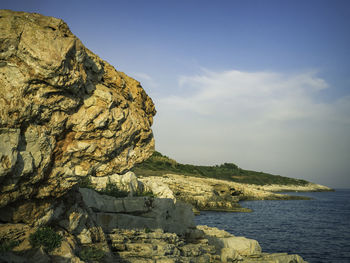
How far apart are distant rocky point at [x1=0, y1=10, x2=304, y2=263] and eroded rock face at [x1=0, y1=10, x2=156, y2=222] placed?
0.11 feet

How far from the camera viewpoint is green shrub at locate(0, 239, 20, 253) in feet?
28.8

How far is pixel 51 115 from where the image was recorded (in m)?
10.1

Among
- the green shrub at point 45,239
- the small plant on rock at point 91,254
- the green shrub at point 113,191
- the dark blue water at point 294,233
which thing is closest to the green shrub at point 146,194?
the green shrub at point 113,191

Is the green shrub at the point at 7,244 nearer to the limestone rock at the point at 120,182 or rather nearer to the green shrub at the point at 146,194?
the limestone rock at the point at 120,182

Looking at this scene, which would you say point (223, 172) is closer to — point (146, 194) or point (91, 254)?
point (146, 194)

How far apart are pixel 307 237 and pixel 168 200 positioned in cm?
2683

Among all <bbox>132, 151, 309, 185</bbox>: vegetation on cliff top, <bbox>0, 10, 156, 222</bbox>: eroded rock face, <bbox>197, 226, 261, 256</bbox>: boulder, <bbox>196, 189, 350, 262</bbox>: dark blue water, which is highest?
<bbox>0, 10, 156, 222</bbox>: eroded rock face

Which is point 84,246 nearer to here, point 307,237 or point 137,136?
point 137,136

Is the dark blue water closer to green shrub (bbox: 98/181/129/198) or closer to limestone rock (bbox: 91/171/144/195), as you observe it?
limestone rock (bbox: 91/171/144/195)

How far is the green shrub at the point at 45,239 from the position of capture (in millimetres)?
9827

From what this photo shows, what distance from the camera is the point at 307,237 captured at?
124 ft

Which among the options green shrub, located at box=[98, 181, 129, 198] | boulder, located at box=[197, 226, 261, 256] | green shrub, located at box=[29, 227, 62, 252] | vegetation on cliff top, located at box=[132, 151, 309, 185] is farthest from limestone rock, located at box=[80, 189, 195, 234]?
vegetation on cliff top, located at box=[132, 151, 309, 185]

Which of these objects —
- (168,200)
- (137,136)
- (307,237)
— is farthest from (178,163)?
(137,136)

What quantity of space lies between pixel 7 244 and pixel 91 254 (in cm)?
349
